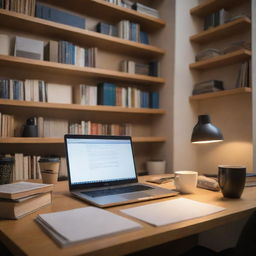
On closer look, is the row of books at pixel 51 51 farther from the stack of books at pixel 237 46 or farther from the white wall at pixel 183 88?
the stack of books at pixel 237 46

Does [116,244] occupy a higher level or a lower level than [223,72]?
lower

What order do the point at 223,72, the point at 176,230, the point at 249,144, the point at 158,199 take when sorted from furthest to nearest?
1. the point at 223,72
2. the point at 249,144
3. the point at 158,199
4. the point at 176,230

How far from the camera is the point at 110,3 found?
2424 mm

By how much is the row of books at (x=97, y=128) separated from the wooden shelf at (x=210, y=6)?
4.81 ft

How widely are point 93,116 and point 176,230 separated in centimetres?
203

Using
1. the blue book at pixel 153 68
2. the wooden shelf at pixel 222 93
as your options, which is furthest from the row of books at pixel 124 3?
the wooden shelf at pixel 222 93

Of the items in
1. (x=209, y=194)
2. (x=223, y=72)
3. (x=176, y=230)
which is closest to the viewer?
(x=176, y=230)

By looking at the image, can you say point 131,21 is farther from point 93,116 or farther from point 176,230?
point 176,230

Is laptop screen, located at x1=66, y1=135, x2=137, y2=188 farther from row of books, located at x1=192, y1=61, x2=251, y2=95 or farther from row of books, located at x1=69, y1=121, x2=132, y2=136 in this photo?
row of books, located at x1=192, y1=61, x2=251, y2=95

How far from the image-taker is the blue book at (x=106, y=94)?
243 centimetres

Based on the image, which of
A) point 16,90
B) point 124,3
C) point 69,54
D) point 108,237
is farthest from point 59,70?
point 108,237

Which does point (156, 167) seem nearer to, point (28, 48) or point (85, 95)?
point (85, 95)

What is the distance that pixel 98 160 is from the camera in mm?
1200

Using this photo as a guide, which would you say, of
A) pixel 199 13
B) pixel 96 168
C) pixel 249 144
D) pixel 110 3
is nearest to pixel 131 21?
pixel 110 3
